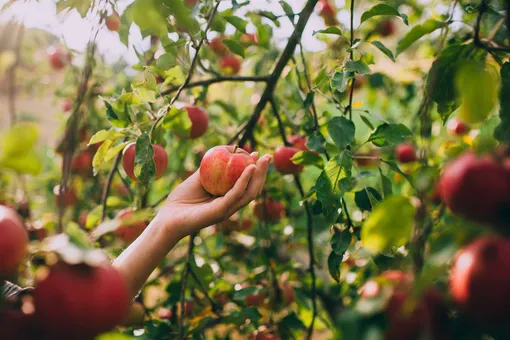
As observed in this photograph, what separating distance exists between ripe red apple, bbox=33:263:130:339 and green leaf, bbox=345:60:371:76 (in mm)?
764

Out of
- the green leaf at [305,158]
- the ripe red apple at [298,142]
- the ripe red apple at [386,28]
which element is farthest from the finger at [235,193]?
the ripe red apple at [386,28]

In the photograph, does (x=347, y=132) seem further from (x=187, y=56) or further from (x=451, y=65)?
(x=187, y=56)

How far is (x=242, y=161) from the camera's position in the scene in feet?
4.07

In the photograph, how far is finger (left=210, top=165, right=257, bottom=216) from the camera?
110cm

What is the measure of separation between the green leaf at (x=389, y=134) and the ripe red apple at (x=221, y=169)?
1.13 feet

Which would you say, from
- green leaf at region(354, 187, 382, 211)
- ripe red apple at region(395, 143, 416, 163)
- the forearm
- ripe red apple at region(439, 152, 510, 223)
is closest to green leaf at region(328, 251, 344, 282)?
green leaf at region(354, 187, 382, 211)

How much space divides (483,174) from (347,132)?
2.17 ft

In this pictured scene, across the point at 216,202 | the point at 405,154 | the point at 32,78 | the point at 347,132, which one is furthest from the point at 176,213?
the point at 32,78

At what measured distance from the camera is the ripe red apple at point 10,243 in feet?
1.56

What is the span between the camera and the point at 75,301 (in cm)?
45

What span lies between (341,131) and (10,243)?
2.58 feet

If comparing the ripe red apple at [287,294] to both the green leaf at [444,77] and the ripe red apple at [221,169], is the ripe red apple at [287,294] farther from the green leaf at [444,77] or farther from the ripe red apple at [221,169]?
the green leaf at [444,77]

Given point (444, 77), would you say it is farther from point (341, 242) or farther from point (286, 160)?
→ point (286, 160)

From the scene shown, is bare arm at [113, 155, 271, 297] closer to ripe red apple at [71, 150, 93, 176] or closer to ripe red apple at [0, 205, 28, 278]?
ripe red apple at [0, 205, 28, 278]
